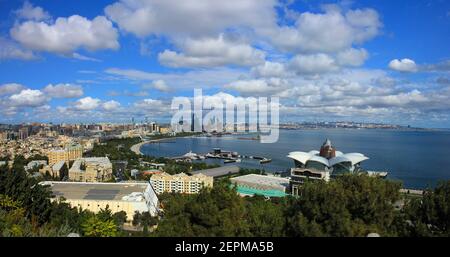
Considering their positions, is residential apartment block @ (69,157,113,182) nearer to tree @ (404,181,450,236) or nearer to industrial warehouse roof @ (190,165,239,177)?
industrial warehouse roof @ (190,165,239,177)

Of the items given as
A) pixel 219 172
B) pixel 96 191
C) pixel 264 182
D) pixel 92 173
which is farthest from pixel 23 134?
pixel 264 182

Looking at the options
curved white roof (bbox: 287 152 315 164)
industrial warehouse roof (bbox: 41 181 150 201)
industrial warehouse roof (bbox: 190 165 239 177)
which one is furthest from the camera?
industrial warehouse roof (bbox: 190 165 239 177)

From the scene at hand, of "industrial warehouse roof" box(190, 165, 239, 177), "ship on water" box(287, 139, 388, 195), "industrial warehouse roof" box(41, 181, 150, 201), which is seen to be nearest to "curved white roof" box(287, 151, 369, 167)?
"ship on water" box(287, 139, 388, 195)

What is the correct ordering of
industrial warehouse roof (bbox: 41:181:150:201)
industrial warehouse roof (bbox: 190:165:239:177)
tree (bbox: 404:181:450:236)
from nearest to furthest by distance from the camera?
1. tree (bbox: 404:181:450:236)
2. industrial warehouse roof (bbox: 41:181:150:201)
3. industrial warehouse roof (bbox: 190:165:239:177)

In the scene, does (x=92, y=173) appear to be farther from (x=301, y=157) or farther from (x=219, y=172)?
(x=301, y=157)

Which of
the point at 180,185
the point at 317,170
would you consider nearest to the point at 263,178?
the point at 317,170
